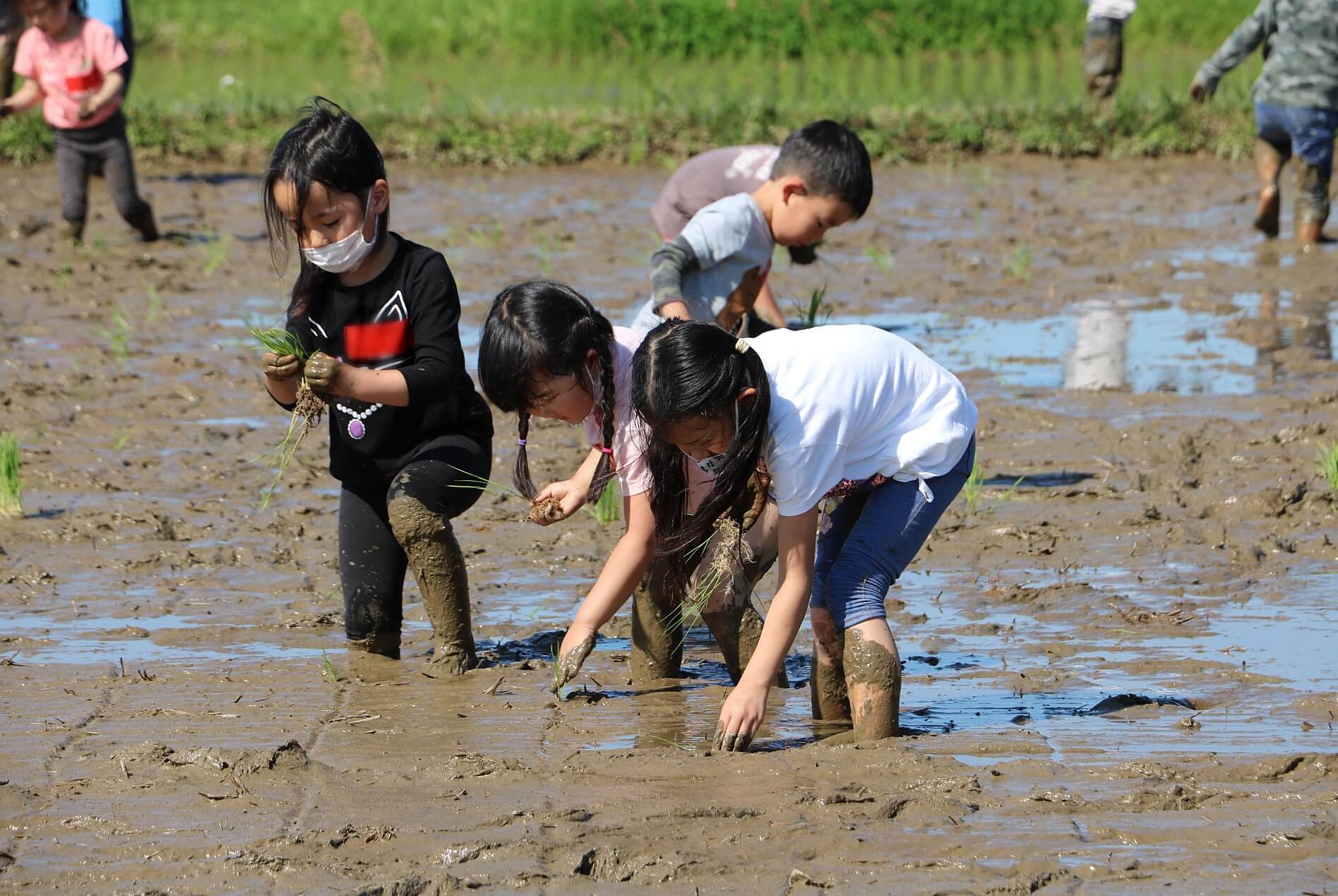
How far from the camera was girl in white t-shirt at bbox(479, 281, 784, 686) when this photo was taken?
11.3 ft

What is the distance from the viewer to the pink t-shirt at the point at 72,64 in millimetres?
9500

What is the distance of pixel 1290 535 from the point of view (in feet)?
16.8

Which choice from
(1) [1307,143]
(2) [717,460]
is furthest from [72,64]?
(2) [717,460]

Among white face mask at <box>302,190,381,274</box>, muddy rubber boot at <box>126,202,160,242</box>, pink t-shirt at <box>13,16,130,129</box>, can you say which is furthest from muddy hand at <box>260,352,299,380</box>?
muddy rubber boot at <box>126,202,160,242</box>

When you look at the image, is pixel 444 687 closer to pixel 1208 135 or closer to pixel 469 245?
pixel 469 245

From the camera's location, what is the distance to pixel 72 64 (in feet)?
31.2

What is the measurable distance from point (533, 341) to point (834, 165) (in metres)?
1.56

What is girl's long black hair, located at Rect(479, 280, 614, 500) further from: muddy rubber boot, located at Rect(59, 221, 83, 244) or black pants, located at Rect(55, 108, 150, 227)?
muddy rubber boot, located at Rect(59, 221, 83, 244)

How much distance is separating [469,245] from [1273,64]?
4.84 m

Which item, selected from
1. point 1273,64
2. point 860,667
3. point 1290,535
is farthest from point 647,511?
point 1273,64

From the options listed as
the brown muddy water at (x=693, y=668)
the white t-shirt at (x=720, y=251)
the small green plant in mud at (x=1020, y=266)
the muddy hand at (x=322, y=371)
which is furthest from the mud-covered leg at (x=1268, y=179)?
the muddy hand at (x=322, y=371)

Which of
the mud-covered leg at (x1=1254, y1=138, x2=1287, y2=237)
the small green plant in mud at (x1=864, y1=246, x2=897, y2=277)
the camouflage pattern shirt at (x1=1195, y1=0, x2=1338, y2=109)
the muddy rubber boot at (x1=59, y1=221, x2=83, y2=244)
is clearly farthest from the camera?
the muddy rubber boot at (x1=59, y1=221, x2=83, y2=244)

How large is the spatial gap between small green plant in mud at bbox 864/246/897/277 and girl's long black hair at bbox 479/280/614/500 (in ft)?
19.9

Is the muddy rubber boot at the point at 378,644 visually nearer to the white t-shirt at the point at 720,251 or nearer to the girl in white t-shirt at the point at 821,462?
the girl in white t-shirt at the point at 821,462
